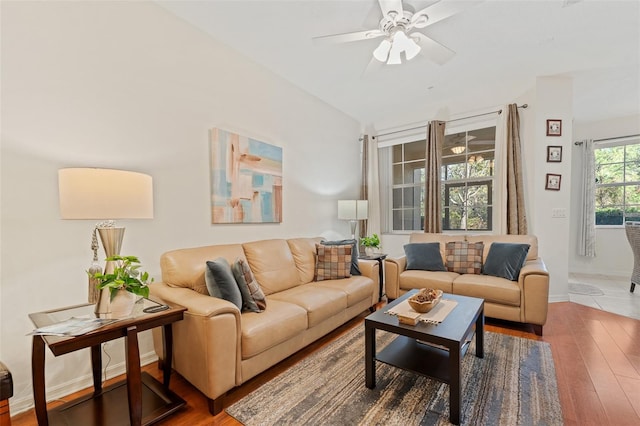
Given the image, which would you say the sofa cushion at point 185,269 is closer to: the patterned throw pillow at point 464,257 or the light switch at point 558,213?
the patterned throw pillow at point 464,257

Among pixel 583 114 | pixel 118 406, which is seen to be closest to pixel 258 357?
pixel 118 406

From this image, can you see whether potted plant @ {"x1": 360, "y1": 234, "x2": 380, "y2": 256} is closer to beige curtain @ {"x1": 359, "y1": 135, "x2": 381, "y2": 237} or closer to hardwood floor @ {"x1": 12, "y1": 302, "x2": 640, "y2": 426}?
beige curtain @ {"x1": 359, "y1": 135, "x2": 381, "y2": 237}

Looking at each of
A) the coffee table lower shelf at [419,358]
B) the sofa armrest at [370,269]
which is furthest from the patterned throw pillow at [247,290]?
the sofa armrest at [370,269]

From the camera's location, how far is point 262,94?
3090 millimetres

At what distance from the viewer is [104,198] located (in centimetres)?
142

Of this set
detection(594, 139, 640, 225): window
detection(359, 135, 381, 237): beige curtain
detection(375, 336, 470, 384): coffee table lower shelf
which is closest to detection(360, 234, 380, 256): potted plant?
detection(359, 135, 381, 237): beige curtain

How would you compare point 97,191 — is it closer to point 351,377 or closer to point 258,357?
point 258,357

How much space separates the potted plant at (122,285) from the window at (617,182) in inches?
270

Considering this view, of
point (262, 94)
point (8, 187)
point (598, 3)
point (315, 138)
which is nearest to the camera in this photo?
point (8, 187)

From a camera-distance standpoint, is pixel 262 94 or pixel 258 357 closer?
pixel 258 357

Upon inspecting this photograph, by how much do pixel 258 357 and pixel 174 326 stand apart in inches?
22.3

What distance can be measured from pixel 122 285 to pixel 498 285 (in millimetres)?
3000

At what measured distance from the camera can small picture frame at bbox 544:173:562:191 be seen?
3.49m

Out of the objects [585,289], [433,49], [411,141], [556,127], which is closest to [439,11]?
[433,49]
